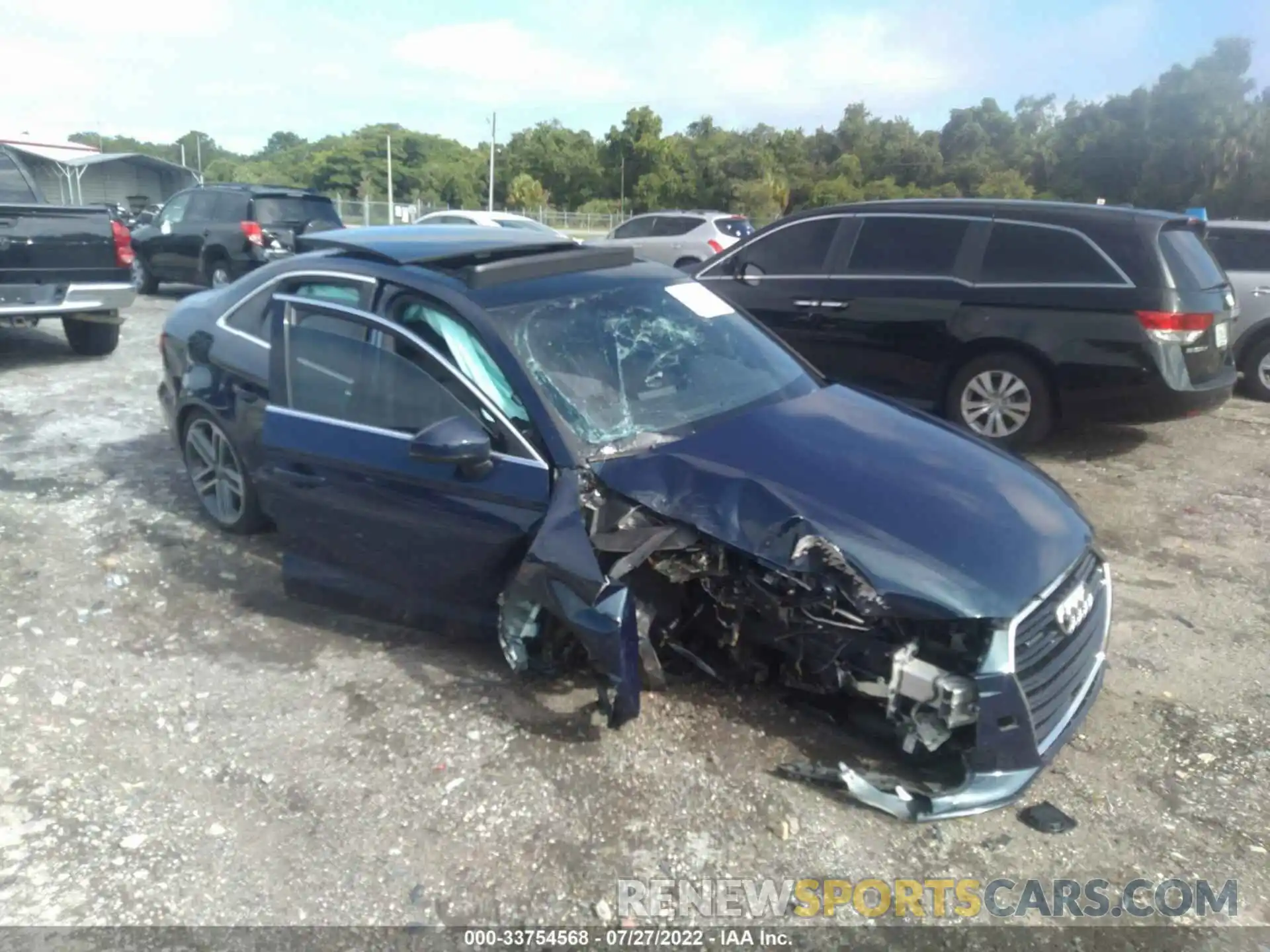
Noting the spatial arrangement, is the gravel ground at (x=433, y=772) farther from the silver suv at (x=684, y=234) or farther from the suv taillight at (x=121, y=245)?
the silver suv at (x=684, y=234)

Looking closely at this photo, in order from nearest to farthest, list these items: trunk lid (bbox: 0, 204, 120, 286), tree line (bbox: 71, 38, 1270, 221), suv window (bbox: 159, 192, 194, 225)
A: trunk lid (bbox: 0, 204, 120, 286), suv window (bbox: 159, 192, 194, 225), tree line (bbox: 71, 38, 1270, 221)

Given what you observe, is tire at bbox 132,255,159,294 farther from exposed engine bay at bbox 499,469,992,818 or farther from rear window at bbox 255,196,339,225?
exposed engine bay at bbox 499,469,992,818

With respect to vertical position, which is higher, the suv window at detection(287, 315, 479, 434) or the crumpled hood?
the suv window at detection(287, 315, 479, 434)

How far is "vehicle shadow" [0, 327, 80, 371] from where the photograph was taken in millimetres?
9680

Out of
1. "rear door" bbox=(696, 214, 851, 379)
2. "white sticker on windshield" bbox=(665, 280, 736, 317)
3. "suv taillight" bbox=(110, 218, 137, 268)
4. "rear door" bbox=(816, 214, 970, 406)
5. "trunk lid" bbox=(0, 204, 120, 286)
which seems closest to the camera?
"white sticker on windshield" bbox=(665, 280, 736, 317)

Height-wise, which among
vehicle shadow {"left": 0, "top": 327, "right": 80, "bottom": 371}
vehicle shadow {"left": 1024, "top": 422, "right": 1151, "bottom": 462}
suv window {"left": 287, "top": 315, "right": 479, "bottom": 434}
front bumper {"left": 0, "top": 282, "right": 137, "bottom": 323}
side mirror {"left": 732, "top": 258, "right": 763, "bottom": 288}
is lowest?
vehicle shadow {"left": 0, "top": 327, "right": 80, "bottom": 371}

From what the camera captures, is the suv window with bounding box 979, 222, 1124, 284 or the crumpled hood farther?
the suv window with bounding box 979, 222, 1124, 284

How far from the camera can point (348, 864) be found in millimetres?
2908

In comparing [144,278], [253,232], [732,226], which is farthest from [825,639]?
[732,226]

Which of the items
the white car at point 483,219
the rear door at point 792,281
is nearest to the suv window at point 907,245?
the rear door at point 792,281

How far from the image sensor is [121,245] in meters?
9.34

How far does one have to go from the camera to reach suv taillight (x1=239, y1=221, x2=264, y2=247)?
13.2 metres

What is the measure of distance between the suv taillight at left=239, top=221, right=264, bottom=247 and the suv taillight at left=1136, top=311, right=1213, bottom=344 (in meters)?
10.9

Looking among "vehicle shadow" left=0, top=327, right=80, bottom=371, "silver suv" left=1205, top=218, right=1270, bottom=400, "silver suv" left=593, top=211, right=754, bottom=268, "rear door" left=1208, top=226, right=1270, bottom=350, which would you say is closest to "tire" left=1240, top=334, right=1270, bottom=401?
"silver suv" left=1205, top=218, right=1270, bottom=400
